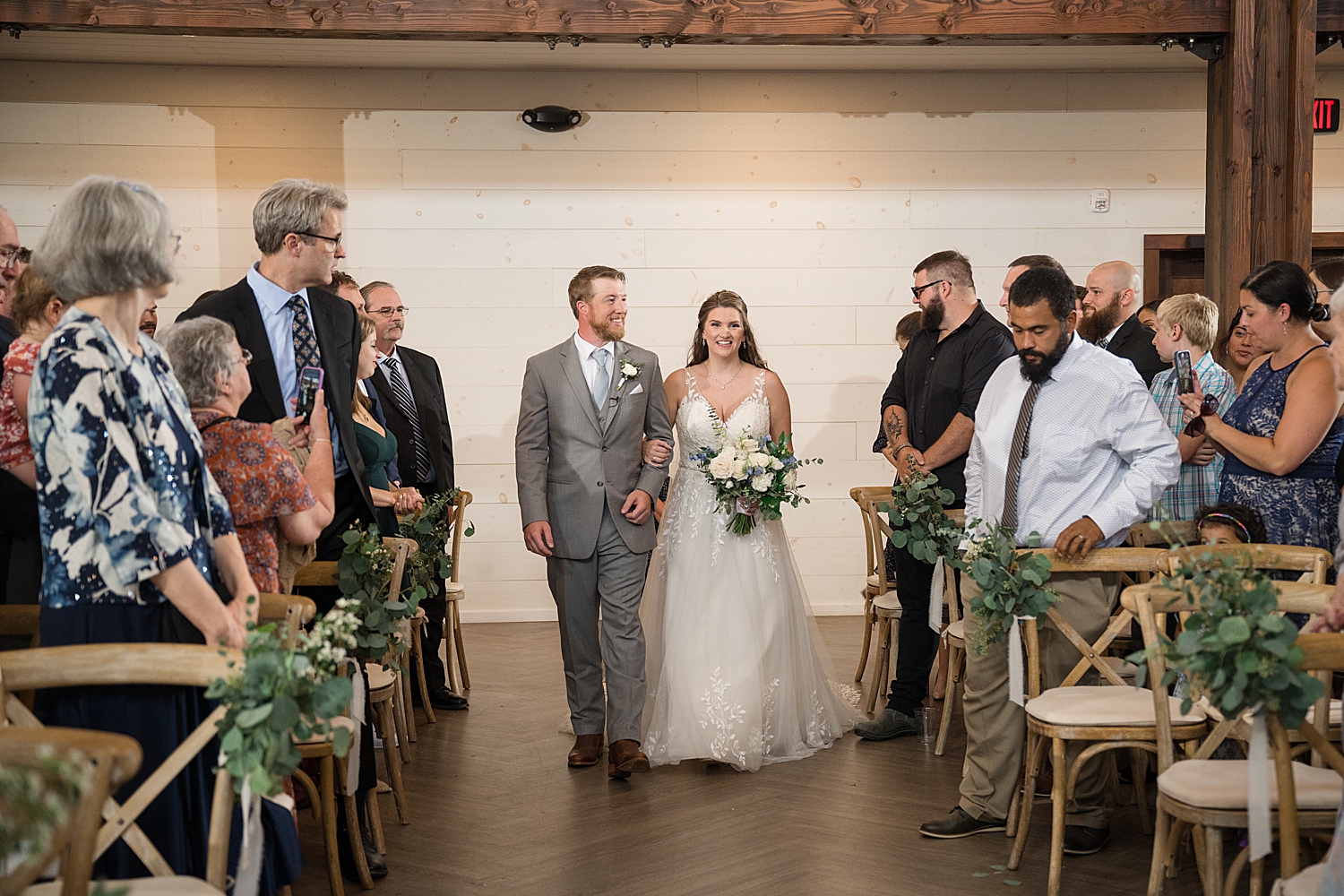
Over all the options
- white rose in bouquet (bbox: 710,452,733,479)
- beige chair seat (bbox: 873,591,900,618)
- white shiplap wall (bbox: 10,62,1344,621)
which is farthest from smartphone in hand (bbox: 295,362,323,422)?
white shiplap wall (bbox: 10,62,1344,621)

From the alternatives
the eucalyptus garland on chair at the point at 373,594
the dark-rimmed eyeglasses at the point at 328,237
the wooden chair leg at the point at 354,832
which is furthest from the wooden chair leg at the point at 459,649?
the dark-rimmed eyeglasses at the point at 328,237

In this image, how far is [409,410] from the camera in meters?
5.77

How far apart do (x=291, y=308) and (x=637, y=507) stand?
1706 millimetres

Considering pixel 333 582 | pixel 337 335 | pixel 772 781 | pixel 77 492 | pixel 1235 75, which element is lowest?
pixel 772 781

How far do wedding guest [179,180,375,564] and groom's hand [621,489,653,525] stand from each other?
1351 millimetres

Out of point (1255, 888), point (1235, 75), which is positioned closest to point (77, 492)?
point (1255, 888)

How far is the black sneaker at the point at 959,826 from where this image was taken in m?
3.77

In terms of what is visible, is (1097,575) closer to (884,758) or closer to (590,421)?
(884,758)

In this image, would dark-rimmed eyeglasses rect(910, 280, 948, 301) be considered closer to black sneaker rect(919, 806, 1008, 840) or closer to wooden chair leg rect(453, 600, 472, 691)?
black sneaker rect(919, 806, 1008, 840)

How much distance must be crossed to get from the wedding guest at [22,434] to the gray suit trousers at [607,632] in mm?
2039

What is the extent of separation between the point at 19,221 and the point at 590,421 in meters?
5.11

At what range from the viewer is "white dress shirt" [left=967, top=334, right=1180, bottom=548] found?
3564 millimetres

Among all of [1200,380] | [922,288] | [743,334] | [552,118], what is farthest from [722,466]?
[552,118]

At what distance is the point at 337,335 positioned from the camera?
11.6 ft
